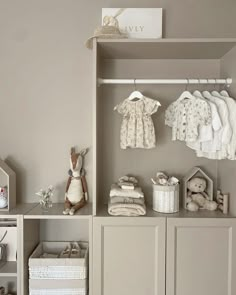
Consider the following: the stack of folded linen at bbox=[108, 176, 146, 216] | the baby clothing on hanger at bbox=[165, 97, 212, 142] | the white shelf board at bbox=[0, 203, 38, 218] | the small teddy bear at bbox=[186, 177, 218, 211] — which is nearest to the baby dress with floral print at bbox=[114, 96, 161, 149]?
the baby clothing on hanger at bbox=[165, 97, 212, 142]

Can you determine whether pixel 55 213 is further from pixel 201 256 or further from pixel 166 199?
pixel 201 256

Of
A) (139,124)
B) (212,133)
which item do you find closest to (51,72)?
(139,124)

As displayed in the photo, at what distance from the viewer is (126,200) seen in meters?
1.79

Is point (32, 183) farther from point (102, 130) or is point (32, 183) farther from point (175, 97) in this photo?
point (175, 97)

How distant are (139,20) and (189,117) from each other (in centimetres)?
76

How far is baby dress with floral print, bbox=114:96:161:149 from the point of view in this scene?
1.88 m

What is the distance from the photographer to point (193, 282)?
173 cm

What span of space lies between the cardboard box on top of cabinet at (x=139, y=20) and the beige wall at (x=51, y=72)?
0.06 m

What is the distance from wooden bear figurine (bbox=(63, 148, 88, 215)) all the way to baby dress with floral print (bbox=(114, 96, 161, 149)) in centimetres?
33

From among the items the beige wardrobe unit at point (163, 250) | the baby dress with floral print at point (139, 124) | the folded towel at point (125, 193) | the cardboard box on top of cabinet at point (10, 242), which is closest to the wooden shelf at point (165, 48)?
the beige wardrobe unit at point (163, 250)

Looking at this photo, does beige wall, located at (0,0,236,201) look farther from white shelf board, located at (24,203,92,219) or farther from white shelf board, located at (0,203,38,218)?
white shelf board, located at (24,203,92,219)

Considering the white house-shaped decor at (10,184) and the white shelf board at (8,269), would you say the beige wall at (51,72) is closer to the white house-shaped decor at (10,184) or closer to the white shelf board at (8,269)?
the white house-shaped decor at (10,184)

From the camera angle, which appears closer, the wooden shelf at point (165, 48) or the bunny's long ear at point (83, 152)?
the wooden shelf at point (165, 48)

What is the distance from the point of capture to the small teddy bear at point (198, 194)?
1.92 meters
